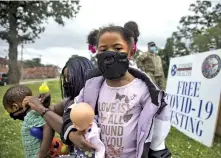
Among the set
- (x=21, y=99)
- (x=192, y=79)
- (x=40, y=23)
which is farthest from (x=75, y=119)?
(x=40, y=23)

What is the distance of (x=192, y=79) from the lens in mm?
5707

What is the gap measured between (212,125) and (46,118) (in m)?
3.48

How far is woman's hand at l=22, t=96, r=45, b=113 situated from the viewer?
1887 millimetres

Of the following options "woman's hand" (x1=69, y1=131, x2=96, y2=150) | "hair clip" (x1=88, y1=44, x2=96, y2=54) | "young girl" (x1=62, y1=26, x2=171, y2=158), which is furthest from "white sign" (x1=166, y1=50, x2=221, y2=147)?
"woman's hand" (x1=69, y1=131, x2=96, y2=150)

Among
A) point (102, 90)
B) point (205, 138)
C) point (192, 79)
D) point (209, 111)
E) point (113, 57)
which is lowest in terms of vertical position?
point (205, 138)

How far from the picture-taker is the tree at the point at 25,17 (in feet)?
65.2

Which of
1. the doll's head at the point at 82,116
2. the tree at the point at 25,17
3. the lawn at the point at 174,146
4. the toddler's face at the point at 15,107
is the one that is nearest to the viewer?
the doll's head at the point at 82,116

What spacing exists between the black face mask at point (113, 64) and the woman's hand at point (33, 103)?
0.58m

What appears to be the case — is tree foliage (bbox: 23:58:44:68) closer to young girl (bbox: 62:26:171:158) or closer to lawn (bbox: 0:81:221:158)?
lawn (bbox: 0:81:221:158)

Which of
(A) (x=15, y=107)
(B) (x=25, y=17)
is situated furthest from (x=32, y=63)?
(A) (x=15, y=107)

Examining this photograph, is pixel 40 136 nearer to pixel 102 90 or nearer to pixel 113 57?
pixel 102 90

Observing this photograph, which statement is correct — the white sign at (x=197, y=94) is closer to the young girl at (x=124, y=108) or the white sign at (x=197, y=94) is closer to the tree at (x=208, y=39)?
the young girl at (x=124, y=108)

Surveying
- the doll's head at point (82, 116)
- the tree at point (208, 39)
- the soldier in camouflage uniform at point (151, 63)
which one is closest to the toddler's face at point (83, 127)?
the doll's head at point (82, 116)

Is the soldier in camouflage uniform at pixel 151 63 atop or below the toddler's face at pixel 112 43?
below
